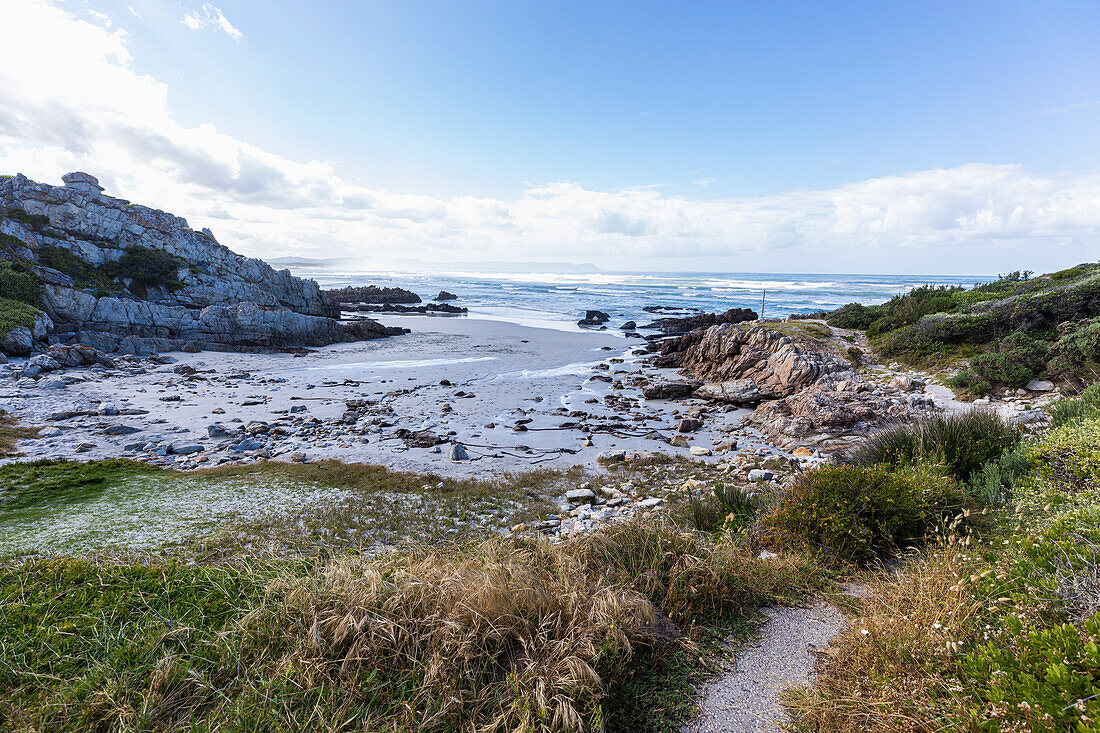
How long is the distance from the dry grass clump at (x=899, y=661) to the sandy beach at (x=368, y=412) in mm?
7588

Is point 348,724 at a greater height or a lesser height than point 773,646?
greater

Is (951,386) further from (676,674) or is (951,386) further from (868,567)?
(676,674)

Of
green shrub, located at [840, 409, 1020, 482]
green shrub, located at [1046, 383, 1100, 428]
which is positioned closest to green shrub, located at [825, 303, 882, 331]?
green shrub, located at [1046, 383, 1100, 428]

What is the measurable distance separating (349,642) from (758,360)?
17.8 meters

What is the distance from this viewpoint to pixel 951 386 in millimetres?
13297

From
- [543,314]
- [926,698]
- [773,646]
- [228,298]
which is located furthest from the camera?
[543,314]

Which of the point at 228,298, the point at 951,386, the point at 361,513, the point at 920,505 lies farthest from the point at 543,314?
the point at 920,505

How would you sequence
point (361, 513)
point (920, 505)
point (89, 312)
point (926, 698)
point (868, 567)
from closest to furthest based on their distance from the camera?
point (926, 698) → point (868, 567) → point (920, 505) → point (361, 513) → point (89, 312)

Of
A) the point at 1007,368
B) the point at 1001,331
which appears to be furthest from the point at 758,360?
the point at 1001,331

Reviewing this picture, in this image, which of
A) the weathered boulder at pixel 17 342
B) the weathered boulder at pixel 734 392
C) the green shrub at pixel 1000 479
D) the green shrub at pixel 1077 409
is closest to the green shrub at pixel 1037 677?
the green shrub at pixel 1000 479

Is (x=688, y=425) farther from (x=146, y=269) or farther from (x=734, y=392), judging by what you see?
(x=146, y=269)

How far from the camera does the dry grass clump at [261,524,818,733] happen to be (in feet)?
8.72

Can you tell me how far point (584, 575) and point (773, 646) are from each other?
5.00 feet

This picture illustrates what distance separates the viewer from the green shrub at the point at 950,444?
20.5 feet
